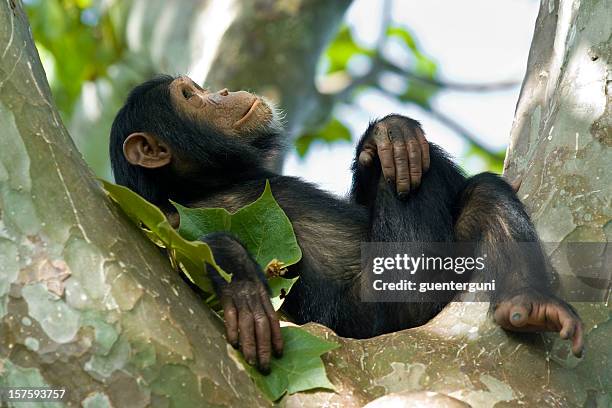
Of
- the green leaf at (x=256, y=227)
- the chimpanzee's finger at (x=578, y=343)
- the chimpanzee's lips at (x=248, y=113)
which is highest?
the chimpanzee's lips at (x=248, y=113)

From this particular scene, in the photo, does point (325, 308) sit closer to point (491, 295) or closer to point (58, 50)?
point (491, 295)

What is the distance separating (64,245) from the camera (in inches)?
113

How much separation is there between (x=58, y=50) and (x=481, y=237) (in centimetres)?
694

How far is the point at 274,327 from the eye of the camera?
330cm

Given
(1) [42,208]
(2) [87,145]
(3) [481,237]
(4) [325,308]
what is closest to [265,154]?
(4) [325,308]

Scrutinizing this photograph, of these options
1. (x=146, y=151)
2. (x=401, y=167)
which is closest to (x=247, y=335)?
(x=401, y=167)

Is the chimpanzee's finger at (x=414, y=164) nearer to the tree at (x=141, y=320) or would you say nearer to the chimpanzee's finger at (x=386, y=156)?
the chimpanzee's finger at (x=386, y=156)

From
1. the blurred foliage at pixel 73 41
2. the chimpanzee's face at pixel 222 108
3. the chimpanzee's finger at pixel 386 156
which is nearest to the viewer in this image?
the chimpanzee's finger at pixel 386 156

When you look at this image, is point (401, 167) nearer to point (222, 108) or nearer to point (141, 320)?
point (222, 108)

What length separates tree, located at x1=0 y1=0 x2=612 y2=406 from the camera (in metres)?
2.74

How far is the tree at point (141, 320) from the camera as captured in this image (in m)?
2.74

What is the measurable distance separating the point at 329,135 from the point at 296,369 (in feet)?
29.2

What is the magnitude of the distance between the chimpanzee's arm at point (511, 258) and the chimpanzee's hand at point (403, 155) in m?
0.27

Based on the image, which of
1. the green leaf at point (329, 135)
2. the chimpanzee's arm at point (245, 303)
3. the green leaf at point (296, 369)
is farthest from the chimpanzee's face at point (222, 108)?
the green leaf at point (329, 135)
